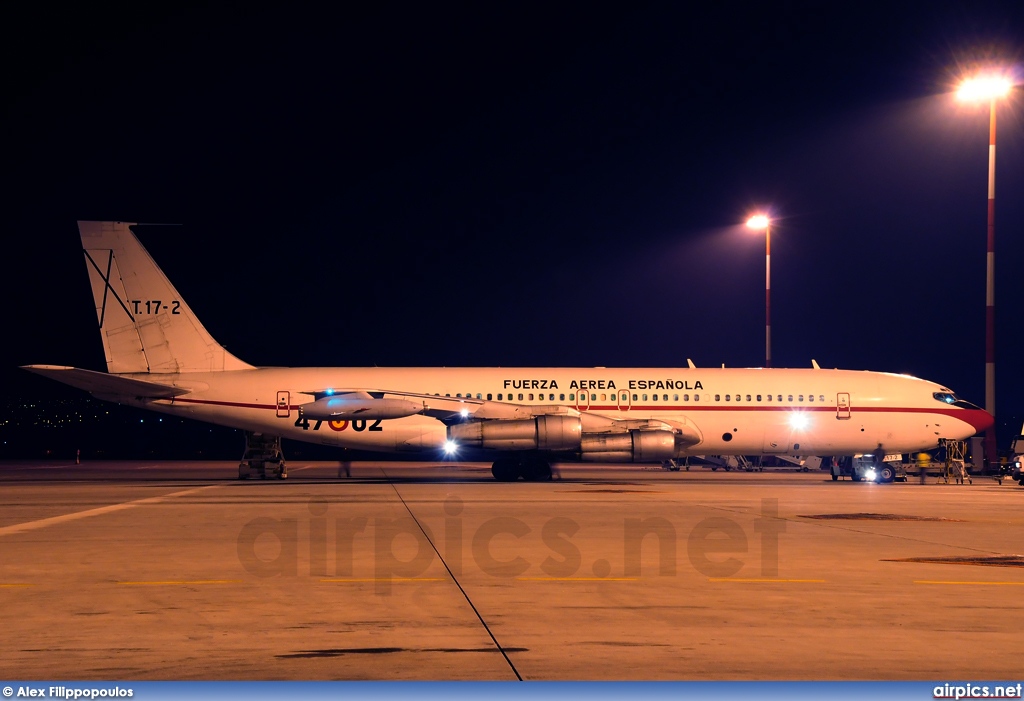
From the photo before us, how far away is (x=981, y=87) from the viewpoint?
4375 cm

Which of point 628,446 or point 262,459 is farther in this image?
point 262,459

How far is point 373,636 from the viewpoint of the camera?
9.54 m

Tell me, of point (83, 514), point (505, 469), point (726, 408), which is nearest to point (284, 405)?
point (505, 469)

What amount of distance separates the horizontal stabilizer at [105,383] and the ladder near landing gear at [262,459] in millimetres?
3641

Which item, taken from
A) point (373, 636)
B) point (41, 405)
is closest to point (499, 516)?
point (373, 636)

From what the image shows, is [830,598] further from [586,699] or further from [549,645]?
[586,699]

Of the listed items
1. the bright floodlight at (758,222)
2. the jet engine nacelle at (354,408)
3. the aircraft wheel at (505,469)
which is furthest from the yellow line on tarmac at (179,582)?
the bright floodlight at (758,222)

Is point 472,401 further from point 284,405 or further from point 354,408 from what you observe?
point 284,405

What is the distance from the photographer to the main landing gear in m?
40.0

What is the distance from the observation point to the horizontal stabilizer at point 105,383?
35156mm

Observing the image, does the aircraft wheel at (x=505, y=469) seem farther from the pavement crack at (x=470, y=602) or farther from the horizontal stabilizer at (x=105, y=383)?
the pavement crack at (x=470, y=602)

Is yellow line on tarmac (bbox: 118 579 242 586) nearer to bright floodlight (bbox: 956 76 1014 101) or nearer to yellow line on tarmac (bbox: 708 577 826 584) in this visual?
yellow line on tarmac (bbox: 708 577 826 584)

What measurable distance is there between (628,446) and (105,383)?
1828cm

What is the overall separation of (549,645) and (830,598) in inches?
166
